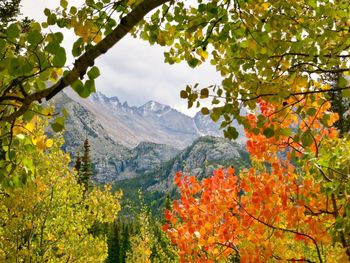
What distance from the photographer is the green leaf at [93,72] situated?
2.28 m

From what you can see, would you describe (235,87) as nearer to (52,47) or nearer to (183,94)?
(183,94)

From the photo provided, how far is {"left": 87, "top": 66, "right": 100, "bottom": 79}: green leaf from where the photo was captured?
7.48ft

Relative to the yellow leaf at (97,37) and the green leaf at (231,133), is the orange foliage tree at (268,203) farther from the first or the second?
the yellow leaf at (97,37)

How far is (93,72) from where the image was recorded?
228 cm

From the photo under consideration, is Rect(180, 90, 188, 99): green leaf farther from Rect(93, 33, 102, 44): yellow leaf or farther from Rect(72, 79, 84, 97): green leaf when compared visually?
Rect(72, 79, 84, 97): green leaf

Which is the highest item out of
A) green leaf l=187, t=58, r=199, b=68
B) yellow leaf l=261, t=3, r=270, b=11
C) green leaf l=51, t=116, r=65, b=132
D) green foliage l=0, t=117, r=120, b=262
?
yellow leaf l=261, t=3, r=270, b=11

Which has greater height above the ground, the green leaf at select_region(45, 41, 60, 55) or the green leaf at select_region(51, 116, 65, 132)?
the green leaf at select_region(45, 41, 60, 55)

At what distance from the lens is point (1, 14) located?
18.6m

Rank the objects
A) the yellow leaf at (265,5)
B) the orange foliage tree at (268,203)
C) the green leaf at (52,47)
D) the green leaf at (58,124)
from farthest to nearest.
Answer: the orange foliage tree at (268,203)
the yellow leaf at (265,5)
the green leaf at (58,124)
the green leaf at (52,47)

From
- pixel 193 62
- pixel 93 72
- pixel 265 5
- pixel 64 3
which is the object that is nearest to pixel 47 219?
pixel 193 62

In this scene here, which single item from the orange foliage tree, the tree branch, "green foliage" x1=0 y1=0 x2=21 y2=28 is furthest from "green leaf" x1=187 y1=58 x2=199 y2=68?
"green foliage" x1=0 y1=0 x2=21 y2=28

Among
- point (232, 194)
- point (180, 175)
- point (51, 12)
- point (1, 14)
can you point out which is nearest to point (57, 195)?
point (180, 175)

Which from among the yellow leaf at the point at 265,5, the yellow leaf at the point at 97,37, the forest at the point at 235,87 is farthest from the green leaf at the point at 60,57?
the yellow leaf at the point at 265,5

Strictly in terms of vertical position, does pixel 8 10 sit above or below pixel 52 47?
above
